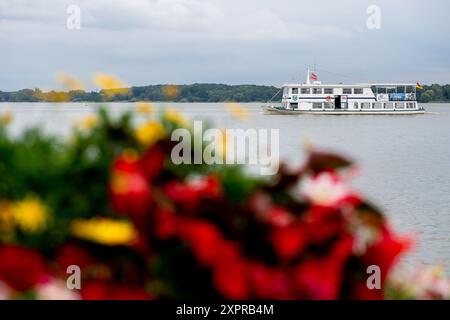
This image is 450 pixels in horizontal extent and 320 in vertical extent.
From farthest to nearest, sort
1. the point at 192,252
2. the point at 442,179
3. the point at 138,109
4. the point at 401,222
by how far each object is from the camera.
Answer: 1. the point at 442,179
2. the point at 401,222
3. the point at 138,109
4. the point at 192,252

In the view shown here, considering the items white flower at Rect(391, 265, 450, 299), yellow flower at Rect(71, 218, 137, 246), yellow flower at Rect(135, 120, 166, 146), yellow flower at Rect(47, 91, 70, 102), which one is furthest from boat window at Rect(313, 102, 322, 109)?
yellow flower at Rect(71, 218, 137, 246)

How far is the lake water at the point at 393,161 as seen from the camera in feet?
7.93

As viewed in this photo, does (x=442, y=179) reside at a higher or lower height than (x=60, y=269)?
lower

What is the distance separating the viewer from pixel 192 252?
74.3 inches

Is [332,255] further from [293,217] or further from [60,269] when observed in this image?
[60,269]

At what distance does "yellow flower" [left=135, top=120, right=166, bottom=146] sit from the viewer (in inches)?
80.1

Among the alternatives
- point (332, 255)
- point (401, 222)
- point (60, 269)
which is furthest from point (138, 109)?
point (401, 222)

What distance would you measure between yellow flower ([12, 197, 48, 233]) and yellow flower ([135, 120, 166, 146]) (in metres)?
0.33

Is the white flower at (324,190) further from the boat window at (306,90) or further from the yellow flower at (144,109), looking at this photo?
the boat window at (306,90)

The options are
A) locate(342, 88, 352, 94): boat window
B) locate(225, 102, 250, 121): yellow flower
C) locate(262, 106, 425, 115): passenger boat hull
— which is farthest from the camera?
locate(342, 88, 352, 94): boat window

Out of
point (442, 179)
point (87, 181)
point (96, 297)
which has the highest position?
point (87, 181)

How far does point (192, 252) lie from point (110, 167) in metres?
0.31

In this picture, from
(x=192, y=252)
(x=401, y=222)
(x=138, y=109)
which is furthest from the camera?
(x=401, y=222)

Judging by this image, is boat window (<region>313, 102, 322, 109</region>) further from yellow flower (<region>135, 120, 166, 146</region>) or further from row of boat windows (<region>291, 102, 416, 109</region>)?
A: yellow flower (<region>135, 120, 166, 146</region>)
